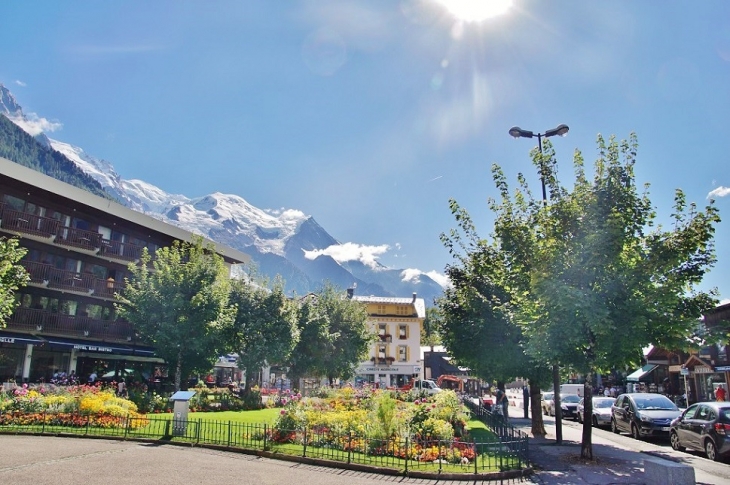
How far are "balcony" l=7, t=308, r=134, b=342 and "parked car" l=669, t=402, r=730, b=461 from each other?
30.3 metres

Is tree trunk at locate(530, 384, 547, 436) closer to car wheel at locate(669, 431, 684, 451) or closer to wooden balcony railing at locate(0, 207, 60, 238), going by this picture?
car wheel at locate(669, 431, 684, 451)

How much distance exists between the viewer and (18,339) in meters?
27.0

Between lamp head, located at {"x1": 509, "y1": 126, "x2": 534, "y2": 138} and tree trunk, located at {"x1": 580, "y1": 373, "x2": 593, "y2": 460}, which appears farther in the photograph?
lamp head, located at {"x1": 509, "y1": 126, "x2": 534, "y2": 138}

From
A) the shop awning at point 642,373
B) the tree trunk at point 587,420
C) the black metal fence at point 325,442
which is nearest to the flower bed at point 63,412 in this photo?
A: the black metal fence at point 325,442

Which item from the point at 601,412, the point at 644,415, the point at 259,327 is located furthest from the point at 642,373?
the point at 259,327

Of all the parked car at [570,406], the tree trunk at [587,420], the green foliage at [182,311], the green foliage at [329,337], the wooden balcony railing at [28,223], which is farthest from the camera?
the green foliage at [329,337]

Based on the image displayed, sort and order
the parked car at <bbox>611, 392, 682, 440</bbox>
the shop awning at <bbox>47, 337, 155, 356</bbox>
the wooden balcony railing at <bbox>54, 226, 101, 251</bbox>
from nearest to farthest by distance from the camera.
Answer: the parked car at <bbox>611, 392, 682, 440</bbox>, the shop awning at <bbox>47, 337, 155, 356</bbox>, the wooden balcony railing at <bbox>54, 226, 101, 251</bbox>

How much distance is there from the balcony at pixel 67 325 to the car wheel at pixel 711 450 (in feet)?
101

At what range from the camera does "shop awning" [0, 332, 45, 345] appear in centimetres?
2640

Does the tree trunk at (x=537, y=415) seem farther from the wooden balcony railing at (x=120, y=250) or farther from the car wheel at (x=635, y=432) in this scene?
the wooden balcony railing at (x=120, y=250)

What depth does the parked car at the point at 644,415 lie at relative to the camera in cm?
1852

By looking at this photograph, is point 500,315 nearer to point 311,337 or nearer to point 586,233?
point 586,233

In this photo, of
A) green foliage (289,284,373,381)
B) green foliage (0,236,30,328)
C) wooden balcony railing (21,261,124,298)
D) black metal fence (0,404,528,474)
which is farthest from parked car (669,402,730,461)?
wooden balcony railing (21,261,124,298)

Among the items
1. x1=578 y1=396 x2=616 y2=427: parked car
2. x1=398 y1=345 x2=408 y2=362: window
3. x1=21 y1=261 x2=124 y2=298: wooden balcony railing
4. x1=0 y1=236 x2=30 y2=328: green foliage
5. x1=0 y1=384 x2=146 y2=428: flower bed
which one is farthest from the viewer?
x1=398 y1=345 x2=408 y2=362: window
